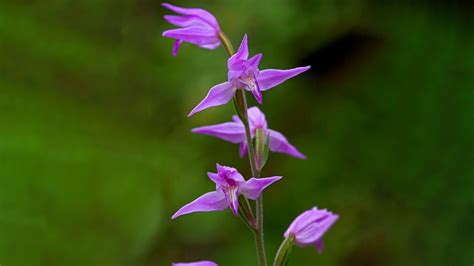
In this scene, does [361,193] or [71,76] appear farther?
[71,76]

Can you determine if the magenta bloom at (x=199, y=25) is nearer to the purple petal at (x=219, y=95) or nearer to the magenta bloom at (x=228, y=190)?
the purple petal at (x=219, y=95)

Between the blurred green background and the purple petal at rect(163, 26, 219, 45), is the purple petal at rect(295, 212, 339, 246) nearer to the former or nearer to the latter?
the purple petal at rect(163, 26, 219, 45)

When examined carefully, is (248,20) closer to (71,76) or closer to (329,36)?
(329,36)

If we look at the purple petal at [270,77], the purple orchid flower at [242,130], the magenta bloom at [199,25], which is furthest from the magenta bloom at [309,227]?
the magenta bloom at [199,25]

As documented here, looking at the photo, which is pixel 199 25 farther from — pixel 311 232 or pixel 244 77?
pixel 311 232

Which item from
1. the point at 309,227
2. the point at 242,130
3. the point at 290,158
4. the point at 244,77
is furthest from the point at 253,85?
the point at 290,158

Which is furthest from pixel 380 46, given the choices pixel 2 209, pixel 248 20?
pixel 2 209
